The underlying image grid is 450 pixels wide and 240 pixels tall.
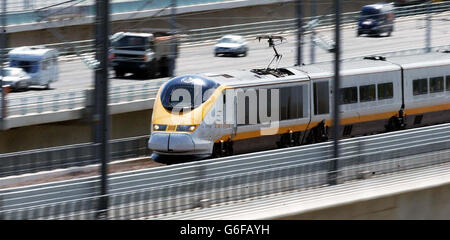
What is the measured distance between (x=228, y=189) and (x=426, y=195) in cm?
312

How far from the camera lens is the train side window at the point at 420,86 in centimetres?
2333

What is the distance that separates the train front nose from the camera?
19.1 m

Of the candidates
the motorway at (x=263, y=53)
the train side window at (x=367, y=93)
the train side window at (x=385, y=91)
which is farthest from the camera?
the motorway at (x=263, y=53)

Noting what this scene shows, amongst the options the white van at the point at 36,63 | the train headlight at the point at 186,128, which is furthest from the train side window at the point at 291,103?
the white van at the point at 36,63

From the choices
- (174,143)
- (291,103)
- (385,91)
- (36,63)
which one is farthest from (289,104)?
(36,63)

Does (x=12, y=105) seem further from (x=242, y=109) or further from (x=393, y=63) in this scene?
(x=393, y=63)

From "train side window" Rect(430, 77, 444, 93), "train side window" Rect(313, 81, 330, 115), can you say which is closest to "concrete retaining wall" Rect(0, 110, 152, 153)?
"train side window" Rect(313, 81, 330, 115)

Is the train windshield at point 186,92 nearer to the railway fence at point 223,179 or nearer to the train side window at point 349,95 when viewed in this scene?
the train side window at point 349,95

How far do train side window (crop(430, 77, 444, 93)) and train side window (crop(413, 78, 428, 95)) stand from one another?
262 millimetres

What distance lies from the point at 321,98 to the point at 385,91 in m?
2.27

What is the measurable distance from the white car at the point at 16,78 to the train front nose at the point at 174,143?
9714mm
